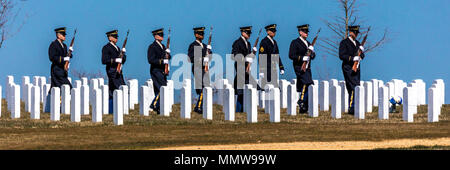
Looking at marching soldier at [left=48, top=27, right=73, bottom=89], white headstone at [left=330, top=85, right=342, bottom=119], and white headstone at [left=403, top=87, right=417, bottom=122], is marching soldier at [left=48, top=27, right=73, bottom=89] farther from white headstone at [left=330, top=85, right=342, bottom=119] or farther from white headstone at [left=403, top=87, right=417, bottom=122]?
white headstone at [left=403, top=87, right=417, bottom=122]

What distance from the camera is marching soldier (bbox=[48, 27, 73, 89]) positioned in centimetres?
2467

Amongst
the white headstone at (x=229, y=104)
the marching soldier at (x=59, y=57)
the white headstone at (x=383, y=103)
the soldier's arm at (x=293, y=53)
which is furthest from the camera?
the marching soldier at (x=59, y=57)

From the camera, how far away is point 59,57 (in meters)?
24.7

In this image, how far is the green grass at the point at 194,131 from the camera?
1712 centimetres

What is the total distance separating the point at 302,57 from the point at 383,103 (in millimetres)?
2592

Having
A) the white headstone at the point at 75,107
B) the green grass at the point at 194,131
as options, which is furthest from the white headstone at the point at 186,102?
the white headstone at the point at 75,107

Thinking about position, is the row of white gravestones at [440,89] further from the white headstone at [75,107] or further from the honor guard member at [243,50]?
the white headstone at [75,107]

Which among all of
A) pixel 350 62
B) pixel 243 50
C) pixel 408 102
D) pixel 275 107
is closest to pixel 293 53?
pixel 243 50

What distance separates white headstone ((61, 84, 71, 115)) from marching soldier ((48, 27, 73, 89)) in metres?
1.64

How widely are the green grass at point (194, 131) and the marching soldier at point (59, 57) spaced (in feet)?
6.98

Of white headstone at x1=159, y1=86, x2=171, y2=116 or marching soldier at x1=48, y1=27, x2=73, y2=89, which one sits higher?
marching soldier at x1=48, y1=27, x2=73, y2=89

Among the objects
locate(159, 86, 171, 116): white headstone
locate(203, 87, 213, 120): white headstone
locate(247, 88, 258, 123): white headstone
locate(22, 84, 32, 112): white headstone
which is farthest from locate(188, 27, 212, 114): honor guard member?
locate(22, 84, 32, 112): white headstone

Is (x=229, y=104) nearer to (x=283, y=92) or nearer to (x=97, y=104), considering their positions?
(x=97, y=104)

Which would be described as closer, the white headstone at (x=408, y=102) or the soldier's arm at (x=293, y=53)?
the white headstone at (x=408, y=102)
